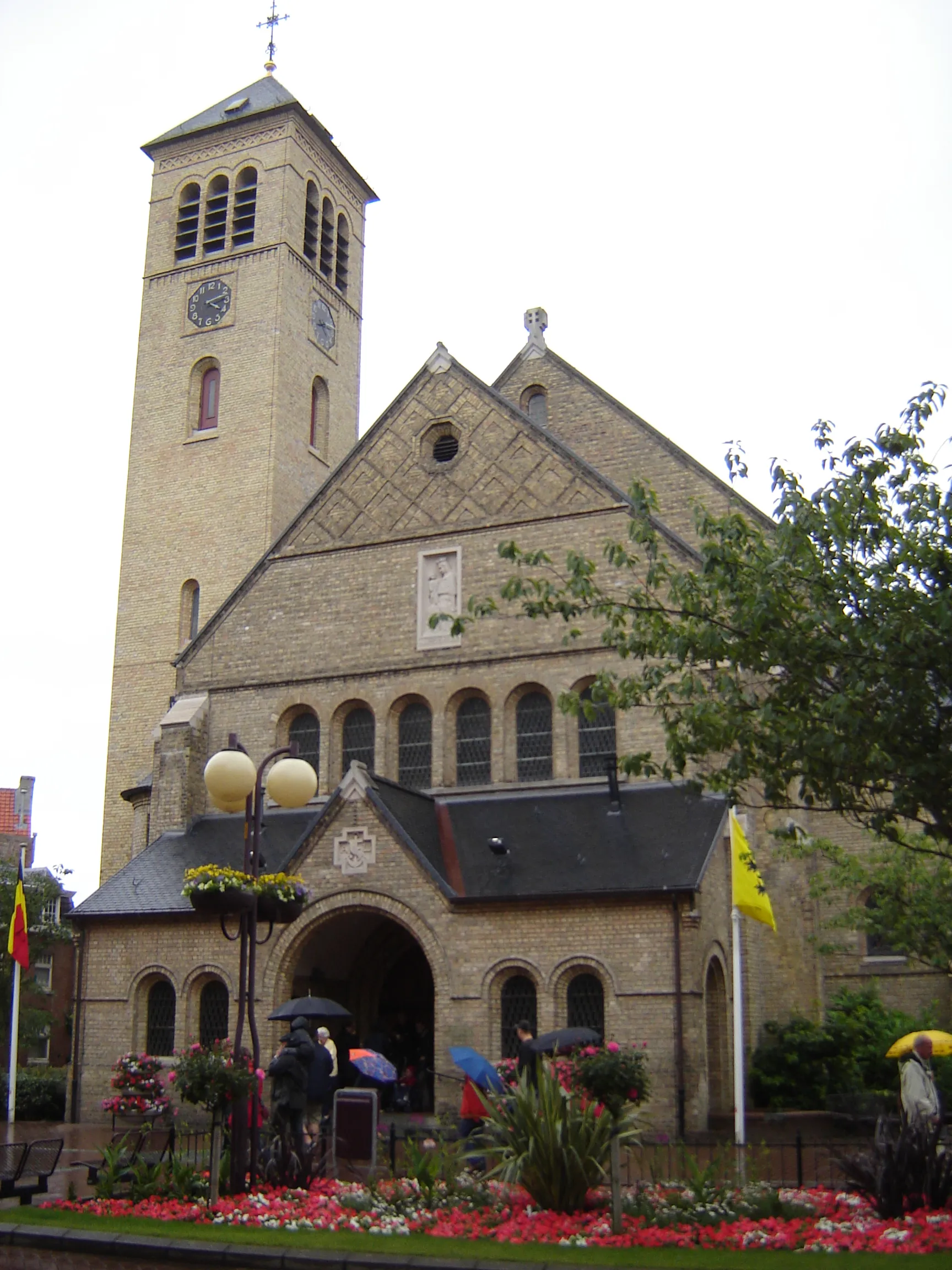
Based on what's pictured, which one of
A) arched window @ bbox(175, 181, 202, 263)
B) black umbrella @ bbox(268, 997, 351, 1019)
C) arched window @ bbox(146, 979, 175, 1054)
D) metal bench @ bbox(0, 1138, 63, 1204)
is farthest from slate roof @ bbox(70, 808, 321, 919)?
arched window @ bbox(175, 181, 202, 263)

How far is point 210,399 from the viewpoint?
39031mm

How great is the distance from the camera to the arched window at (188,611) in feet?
119

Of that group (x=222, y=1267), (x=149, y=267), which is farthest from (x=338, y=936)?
(x=149, y=267)

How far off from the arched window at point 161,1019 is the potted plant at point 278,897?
1084 cm

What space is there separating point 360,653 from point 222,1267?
16.7 metres

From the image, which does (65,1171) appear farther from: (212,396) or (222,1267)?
(212,396)

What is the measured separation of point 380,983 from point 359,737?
→ 188 inches

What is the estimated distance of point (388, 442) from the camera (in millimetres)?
29078

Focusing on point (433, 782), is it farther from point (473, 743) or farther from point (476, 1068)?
point (476, 1068)

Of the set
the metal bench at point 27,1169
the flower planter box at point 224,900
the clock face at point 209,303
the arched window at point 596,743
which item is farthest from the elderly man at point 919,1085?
the clock face at point 209,303

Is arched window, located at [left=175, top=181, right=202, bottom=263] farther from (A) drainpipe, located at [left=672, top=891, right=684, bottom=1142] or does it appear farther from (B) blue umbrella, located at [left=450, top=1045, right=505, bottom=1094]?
(B) blue umbrella, located at [left=450, top=1045, right=505, bottom=1094]

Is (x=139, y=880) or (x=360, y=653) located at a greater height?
(x=360, y=653)

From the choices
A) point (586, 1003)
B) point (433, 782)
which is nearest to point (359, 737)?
point (433, 782)

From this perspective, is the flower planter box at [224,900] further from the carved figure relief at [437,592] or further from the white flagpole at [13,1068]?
the white flagpole at [13,1068]
